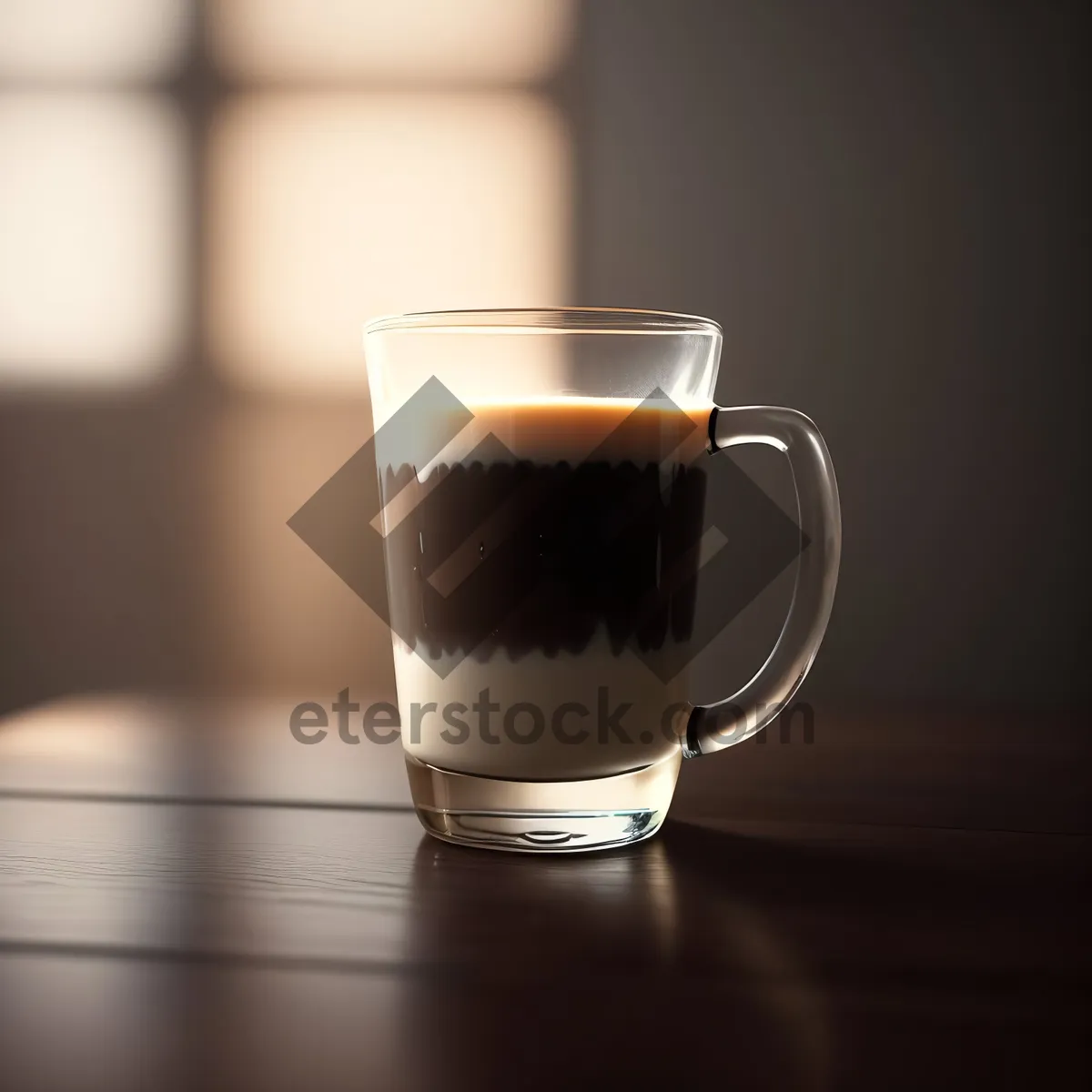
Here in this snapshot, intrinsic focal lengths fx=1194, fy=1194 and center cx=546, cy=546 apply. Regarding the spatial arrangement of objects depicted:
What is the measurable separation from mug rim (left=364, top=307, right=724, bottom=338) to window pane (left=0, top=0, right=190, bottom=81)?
5.39 ft

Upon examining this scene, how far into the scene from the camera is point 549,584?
0.44 meters

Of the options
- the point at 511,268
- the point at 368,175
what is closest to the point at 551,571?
the point at 511,268

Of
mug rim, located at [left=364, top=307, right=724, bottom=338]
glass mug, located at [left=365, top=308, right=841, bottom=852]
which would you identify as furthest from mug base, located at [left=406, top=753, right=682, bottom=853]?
mug rim, located at [left=364, top=307, right=724, bottom=338]

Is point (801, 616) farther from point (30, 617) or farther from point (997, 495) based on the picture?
point (30, 617)

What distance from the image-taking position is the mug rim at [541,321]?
0.44 meters

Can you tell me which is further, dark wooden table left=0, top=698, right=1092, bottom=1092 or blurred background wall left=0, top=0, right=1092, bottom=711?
blurred background wall left=0, top=0, right=1092, bottom=711

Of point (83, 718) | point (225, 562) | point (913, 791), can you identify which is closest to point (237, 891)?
point (913, 791)

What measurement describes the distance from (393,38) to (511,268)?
398 millimetres

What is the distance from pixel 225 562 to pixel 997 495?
119 cm

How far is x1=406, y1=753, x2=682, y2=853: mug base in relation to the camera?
0.44 m

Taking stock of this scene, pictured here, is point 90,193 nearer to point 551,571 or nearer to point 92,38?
point 92,38

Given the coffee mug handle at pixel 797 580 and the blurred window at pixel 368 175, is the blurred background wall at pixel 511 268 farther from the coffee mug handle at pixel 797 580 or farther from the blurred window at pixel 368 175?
the coffee mug handle at pixel 797 580

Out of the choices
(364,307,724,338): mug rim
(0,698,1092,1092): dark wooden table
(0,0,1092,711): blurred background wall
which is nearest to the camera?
(0,698,1092,1092): dark wooden table

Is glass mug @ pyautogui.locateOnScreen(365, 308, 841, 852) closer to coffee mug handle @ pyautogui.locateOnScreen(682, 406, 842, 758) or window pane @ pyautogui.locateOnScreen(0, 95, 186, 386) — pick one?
coffee mug handle @ pyautogui.locateOnScreen(682, 406, 842, 758)
